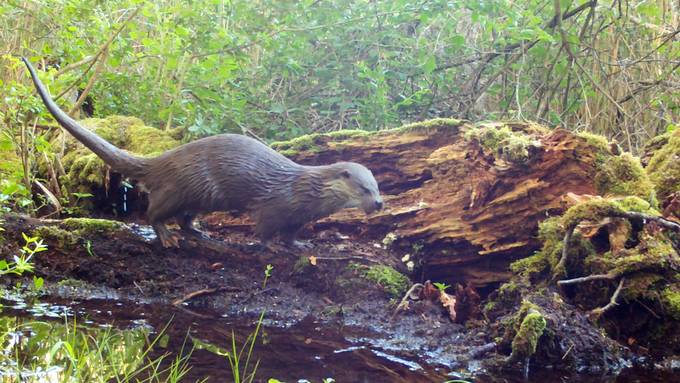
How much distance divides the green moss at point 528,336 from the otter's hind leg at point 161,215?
2.35 m

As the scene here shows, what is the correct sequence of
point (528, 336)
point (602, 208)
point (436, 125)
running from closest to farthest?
point (528, 336) → point (602, 208) → point (436, 125)

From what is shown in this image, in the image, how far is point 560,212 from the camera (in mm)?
3715

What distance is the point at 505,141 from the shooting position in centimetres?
383

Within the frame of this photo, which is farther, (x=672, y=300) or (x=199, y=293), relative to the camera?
(x=199, y=293)

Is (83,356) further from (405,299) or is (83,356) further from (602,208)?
(602,208)

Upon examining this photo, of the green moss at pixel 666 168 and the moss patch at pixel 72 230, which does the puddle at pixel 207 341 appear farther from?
the green moss at pixel 666 168

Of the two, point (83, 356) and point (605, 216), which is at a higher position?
point (605, 216)

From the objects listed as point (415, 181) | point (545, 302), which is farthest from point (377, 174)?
point (545, 302)

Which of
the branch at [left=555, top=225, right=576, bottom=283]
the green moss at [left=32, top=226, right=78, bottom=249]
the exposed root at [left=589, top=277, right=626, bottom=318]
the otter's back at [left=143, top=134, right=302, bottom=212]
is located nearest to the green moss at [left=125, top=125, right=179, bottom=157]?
the otter's back at [left=143, top=134, right=302, bottom=212]

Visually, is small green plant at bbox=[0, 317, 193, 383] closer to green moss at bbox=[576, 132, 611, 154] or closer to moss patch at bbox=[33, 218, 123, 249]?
moss patch at bbox=[33, 218, 123, 249]

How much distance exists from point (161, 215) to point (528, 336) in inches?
96.7

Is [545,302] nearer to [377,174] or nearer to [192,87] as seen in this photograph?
[377,174]

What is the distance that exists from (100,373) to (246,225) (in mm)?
2644

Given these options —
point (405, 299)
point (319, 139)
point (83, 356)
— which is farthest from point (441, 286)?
point (83, 356)
